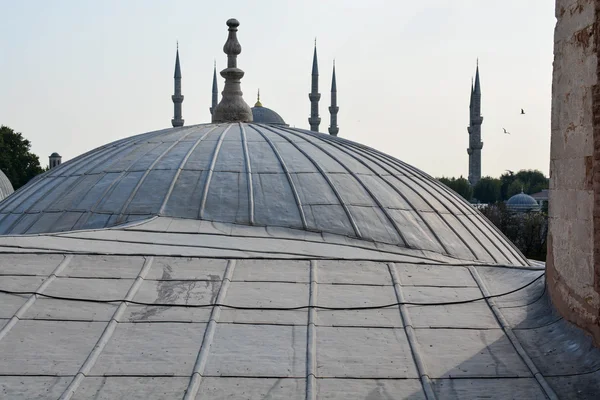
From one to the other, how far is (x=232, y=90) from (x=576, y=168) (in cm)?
1050

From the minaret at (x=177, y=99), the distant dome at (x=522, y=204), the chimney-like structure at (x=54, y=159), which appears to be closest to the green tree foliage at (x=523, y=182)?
the distant dome at (x=522, y=204)

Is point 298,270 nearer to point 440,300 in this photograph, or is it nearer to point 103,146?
point 440,300

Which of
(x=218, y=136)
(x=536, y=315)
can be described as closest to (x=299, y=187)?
(x=218, y=136)

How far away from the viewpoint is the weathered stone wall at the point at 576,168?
17.0 ft

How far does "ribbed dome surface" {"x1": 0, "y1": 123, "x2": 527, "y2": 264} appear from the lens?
34.2ft

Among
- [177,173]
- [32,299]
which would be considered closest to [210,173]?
[177,173]

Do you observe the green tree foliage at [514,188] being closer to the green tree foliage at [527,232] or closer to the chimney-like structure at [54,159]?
the green tree foliage at [527,232]

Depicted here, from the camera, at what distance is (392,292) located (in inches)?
255

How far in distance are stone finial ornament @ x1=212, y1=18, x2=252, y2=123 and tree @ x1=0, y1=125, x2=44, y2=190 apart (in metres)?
38.0

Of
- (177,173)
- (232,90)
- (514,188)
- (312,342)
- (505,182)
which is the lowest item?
(312,342)

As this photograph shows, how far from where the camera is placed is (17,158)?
170ft

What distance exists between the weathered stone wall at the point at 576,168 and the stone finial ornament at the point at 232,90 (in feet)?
31.4

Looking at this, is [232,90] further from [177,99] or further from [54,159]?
[177,99]

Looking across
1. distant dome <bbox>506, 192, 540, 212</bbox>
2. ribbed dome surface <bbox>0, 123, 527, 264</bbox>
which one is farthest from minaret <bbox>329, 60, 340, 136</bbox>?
ribbed dome surface <bbox>0, 123, 527, 264</bbox>
